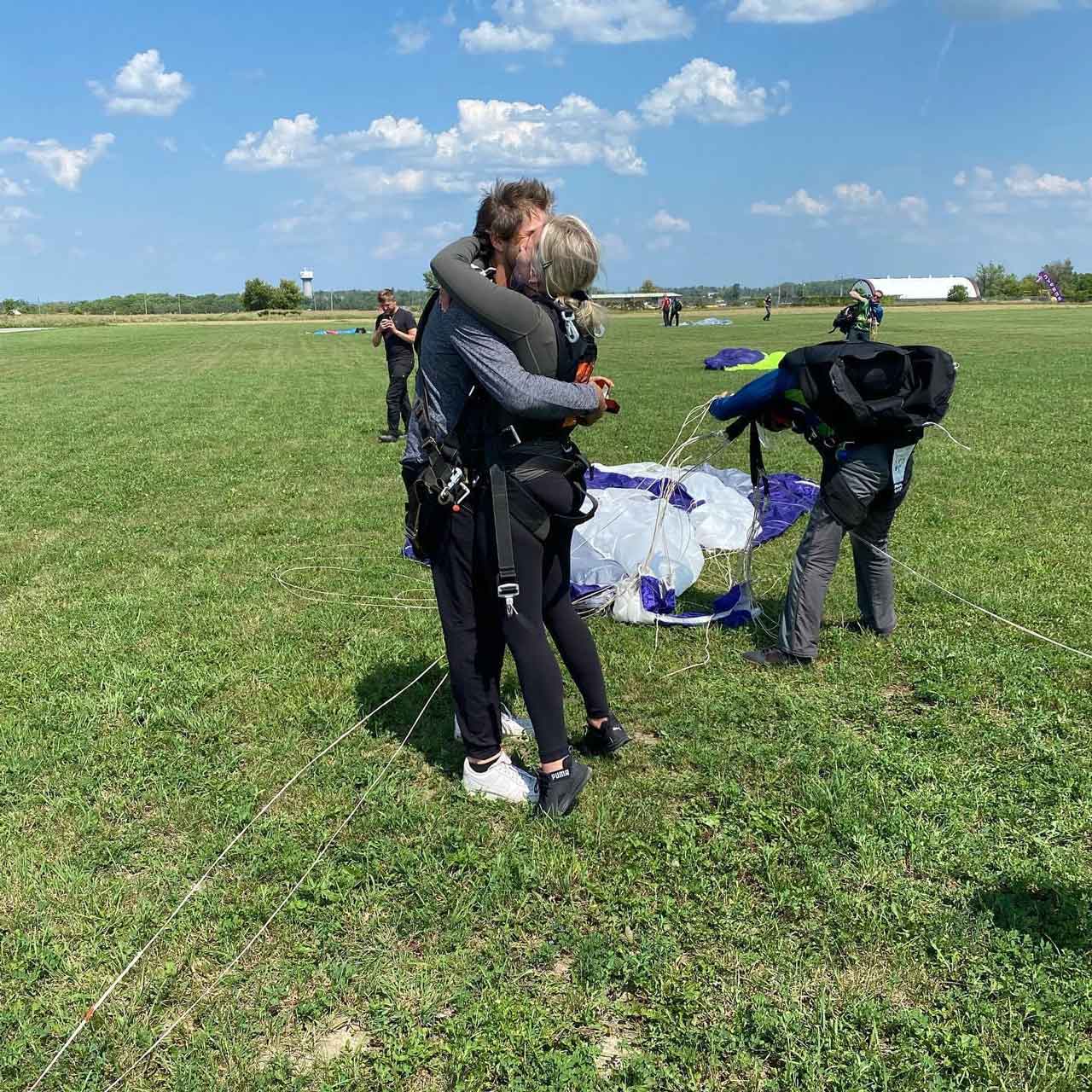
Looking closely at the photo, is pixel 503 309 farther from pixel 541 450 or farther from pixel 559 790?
pixel 559 790

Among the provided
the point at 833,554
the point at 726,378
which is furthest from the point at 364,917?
the point at 726,378

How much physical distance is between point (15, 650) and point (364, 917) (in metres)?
3.23

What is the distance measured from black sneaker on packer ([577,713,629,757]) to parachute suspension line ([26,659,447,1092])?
3.55 feet

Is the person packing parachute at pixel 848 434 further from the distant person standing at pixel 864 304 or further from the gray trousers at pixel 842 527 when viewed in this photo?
the distant person standing at pixel 864 304

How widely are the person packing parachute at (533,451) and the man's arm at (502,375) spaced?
0.08 ft

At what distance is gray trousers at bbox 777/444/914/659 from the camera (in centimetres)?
418

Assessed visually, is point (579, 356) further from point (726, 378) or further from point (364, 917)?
point (726, 378)

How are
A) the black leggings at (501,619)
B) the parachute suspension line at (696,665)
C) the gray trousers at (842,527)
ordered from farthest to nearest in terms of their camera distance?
the parachute suspension line at (696,665) < the gray trousers at (842,527) < the black leggings at (501,619)

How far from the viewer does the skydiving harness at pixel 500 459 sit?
113 inches

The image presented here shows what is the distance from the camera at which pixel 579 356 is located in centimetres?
285

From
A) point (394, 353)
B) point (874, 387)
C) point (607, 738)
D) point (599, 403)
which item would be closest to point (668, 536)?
point (874, 387)

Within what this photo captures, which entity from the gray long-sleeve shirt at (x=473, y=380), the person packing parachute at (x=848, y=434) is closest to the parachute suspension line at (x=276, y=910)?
the gray long-sleeve shirt at (x=473, y=380)

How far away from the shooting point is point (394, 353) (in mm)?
11680

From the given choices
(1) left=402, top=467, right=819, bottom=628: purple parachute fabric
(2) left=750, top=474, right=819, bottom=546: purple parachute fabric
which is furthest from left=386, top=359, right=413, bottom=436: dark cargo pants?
(2) left=750, top=474, right=819, bottom=546: purple parachute fabric
